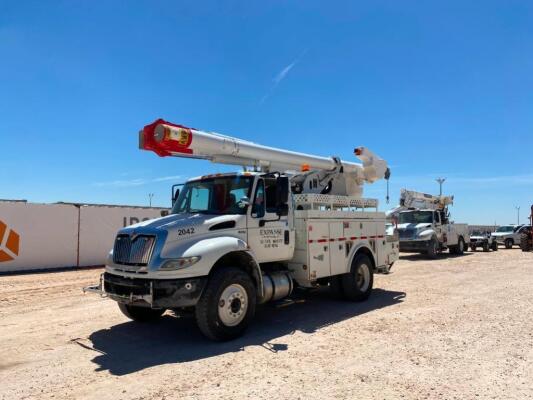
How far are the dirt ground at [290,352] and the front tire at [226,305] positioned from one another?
22cm

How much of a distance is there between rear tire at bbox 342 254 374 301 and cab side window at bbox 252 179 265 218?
3.16 metres

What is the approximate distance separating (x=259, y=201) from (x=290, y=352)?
8.71 ft

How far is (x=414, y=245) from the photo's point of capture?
21.7m

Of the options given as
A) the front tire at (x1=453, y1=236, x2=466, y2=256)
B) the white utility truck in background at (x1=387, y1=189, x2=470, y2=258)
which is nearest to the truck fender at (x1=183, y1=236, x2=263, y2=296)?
the white utility truck in background at (x1=387, y1=189, x2=470, y2=258)

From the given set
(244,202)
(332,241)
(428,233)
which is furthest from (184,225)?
(428,233)

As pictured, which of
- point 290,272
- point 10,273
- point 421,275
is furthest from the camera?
point 10,273

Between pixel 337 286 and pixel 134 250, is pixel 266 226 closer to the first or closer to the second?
pixel 134 250

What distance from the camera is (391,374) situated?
5016 mm

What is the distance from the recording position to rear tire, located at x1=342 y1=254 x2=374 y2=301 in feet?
31.1

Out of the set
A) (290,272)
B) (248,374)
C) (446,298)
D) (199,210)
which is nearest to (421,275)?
(446,298)

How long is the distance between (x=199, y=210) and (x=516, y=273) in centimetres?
1248

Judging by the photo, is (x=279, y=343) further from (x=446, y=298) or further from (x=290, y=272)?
(x=446, y=298)

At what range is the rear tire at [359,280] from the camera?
31.1ft

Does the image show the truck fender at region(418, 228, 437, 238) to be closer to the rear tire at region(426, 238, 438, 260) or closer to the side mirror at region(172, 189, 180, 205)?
the rear tire at region(426, 238, 438, 260)
